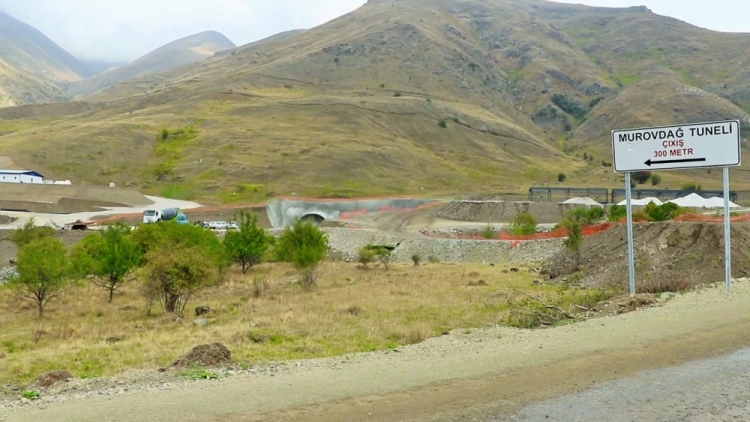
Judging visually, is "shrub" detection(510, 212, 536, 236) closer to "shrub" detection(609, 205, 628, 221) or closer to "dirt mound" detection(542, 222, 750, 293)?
"shrub" detection(609, 205, 628, 221)

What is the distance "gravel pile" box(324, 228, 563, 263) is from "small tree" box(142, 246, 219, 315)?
26.7m

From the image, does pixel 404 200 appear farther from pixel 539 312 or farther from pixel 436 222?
pixel 539 312

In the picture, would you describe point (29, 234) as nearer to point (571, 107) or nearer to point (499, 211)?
point (499, 211)

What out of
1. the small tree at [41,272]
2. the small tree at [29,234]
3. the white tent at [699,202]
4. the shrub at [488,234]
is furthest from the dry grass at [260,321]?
the white tent at [699,202]

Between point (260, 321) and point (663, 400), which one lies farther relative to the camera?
point (260, 321)

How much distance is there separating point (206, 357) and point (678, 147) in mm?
13489

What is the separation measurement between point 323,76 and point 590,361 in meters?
183

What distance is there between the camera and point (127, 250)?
35688mm

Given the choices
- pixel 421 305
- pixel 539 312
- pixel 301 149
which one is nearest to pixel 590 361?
pixel 539 312

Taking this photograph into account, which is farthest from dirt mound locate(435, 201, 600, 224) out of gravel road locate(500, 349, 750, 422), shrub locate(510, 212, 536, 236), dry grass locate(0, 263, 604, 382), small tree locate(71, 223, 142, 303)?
gravel road locate(500, 349, 750, 422)

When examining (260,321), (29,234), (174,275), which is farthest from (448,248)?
(260,321)

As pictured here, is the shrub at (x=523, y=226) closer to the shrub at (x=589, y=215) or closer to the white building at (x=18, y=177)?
the shrub at (x=589, y=215)

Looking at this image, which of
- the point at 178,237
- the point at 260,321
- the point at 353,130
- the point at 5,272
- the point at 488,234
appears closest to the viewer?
the point at 260,321

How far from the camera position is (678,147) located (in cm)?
1784
